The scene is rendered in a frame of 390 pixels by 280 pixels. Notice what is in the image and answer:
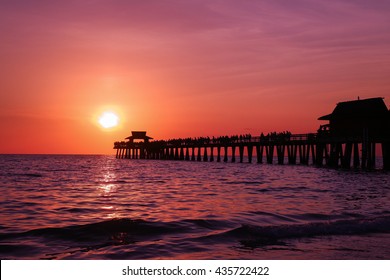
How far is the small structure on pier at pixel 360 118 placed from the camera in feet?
132

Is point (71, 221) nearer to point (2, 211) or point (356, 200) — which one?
point (2, 211)

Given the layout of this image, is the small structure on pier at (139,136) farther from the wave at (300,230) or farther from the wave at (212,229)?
the wave at (300,230)

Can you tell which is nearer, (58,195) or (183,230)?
(183,230)

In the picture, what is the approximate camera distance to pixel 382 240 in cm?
1000

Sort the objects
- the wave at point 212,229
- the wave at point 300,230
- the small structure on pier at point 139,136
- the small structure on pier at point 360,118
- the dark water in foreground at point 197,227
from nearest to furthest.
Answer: the dark water in foreground at point 197,227 → the wave at point 300,230 → the wave at point 212,229 → the small structure on pier at point 360,118 → the small structure on pier at point 139,136

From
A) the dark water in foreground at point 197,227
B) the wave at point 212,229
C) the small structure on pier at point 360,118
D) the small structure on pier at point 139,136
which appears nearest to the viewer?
the dark water in foreground at point 197,227

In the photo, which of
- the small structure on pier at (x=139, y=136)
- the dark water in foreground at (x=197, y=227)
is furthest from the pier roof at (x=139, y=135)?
the dark water in foreground at (x=197, y=227)

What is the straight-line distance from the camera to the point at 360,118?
41.6 m

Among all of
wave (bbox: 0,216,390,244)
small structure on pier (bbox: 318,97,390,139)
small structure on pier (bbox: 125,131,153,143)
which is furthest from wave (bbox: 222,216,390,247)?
small structure on pier (bbox: 125,131,153,143)

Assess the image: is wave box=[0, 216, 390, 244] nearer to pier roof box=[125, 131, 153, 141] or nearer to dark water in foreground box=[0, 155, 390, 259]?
dark water in foreground box=[0, 155, 390, 259]

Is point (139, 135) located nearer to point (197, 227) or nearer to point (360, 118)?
point (360, 118)
